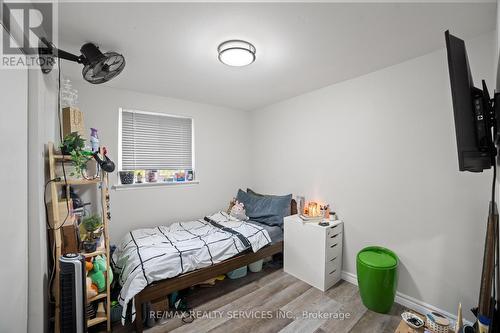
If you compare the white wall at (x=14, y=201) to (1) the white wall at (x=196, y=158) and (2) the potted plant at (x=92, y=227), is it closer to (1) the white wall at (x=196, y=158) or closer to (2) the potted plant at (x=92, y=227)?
(2) the potted plant at (x=92, y=227)

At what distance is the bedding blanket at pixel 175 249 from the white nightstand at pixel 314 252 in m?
0.37

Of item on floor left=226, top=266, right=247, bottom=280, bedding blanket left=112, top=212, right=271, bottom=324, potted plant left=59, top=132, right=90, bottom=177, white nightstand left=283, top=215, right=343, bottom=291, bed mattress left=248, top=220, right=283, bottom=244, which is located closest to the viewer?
potted plant left=59, top=132, right=90, bottom=177

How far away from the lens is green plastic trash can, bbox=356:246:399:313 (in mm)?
1908

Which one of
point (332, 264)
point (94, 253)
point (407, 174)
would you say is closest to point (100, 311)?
point (94, 253)

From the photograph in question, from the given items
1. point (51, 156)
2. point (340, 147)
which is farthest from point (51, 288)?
point (340, 147)

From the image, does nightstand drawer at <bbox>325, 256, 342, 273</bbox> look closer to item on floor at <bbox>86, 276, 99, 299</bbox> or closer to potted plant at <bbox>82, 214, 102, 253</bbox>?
item on floor at <bbox>86, 276, 99, 299</bbox>

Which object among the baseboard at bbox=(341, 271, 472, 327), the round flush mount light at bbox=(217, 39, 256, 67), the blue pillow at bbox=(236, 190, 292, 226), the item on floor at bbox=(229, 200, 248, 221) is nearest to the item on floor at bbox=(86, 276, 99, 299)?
the item on floor at bbox=(229, 200, 248, 221)

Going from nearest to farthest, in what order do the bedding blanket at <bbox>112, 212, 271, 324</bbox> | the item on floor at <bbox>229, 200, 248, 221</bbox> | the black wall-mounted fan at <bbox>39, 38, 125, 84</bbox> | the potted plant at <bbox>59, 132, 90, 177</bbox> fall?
1. the black wall-mounted fan at <bbox>39, 38, 125, 84</bbox>
2. the potted plant at <bbox>59, 132, 90, 177</bbox>
3. the bedding blanket at <bbox>112, 212, 271, 324</bbox>
4. the item on floor at <bbox>229, 200, 248, 221</bbox>

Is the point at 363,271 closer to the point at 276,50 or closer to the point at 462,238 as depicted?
the point at 462,238

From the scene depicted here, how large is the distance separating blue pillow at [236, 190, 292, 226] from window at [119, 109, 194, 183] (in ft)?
3.67

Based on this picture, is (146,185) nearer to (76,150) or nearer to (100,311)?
(76,150)

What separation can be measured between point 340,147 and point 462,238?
1.38 metres

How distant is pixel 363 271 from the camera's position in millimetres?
2006

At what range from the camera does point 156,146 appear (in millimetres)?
3115
